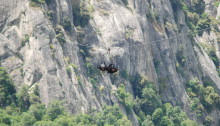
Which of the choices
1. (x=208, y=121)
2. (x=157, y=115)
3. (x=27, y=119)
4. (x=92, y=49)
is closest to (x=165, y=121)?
(x=157, y=115)

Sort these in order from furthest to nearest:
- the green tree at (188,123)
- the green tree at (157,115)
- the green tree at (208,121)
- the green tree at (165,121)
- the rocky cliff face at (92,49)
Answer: the green tree at (208,121), the green tree at (188,123), the green tree at (165,121), the green tree at (157,115), the rocky cliff face at (92,49)

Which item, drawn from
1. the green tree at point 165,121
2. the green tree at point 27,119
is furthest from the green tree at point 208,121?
the green tree at point 27,119

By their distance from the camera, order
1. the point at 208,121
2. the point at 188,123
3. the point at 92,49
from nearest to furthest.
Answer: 1. the point at 92,49
2. the point at 188,123
3. the point at 208,121

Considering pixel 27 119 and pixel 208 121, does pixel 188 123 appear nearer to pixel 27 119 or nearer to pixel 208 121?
pixel 208 121

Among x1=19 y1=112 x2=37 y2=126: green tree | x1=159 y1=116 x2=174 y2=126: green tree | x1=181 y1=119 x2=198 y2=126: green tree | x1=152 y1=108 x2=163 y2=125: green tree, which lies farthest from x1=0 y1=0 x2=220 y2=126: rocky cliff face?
x1=159 y1=116 x2=174 y2=126: green tree

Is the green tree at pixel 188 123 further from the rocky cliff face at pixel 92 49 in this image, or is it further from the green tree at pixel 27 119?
the green tree at pixel 27 119

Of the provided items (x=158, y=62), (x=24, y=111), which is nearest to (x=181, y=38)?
(x=158, y=62)

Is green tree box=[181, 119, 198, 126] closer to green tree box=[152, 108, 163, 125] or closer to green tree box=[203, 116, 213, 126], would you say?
green tree box=[152, 108, 163, 125]

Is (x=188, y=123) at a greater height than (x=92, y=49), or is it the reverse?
(x=92, y=49)
